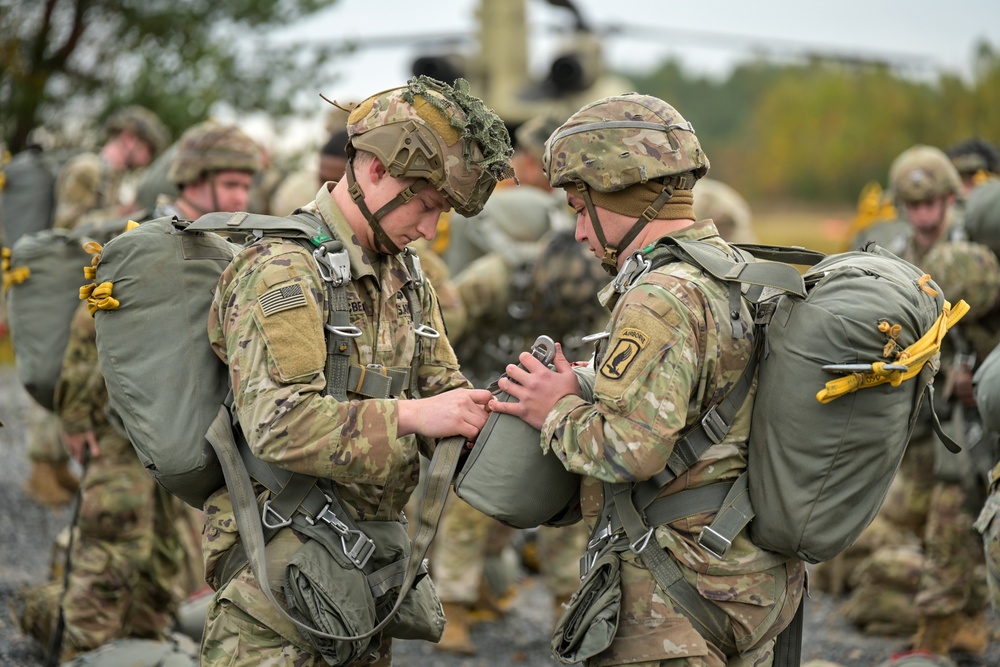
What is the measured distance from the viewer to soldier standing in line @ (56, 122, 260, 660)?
18.8 ft

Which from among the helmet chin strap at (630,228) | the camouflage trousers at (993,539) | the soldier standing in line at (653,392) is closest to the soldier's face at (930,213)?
the camouflage trousers at (993,539)

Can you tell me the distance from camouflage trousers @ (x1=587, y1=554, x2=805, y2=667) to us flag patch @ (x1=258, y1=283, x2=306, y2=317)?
4.26ft

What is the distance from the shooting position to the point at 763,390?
3.56 metres

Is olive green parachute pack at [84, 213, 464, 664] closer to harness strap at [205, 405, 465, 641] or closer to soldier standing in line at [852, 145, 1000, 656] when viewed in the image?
harness strap at [205, 405, 465, 641]

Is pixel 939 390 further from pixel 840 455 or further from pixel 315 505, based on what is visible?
pixel 315 505

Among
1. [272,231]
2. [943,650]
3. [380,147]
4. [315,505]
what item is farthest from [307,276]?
[943,650]

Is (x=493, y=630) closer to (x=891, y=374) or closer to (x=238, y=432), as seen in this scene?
(x=238, y=432)

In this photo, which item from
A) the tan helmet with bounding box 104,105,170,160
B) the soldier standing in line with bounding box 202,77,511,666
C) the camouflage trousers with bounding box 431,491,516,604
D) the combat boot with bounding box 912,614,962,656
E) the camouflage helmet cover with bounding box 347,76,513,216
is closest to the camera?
the soldier standing in line with bounding box 202,77,511,666

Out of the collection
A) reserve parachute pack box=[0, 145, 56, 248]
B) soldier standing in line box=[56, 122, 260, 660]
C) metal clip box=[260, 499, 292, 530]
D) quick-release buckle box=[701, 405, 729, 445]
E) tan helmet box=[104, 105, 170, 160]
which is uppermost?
quick-release buckle box=[701, 405, 729, 445]

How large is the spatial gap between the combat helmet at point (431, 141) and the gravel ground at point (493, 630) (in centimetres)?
395

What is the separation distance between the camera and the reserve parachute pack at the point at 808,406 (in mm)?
3412

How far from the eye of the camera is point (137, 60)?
1636cm

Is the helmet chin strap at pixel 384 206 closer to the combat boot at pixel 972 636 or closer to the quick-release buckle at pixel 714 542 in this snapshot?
the quick-release buckle at pixel 714 542

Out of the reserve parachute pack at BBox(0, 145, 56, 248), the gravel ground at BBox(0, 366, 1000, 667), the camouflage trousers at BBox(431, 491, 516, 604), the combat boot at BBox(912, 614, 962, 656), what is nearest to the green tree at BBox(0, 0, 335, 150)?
the reserve parachute pack at BBox(0, 145, 56, 248)
